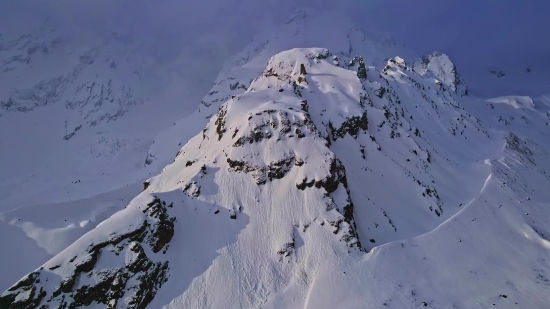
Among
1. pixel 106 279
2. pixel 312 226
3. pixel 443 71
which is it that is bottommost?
pixel 443 71

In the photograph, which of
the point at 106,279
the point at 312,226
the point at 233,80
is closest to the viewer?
the point at 106,279

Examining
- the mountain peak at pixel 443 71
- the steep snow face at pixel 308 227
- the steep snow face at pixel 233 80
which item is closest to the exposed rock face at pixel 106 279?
the steep snow face at pixel 308 227

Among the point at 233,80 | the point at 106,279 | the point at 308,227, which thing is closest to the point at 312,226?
the point at 308,227

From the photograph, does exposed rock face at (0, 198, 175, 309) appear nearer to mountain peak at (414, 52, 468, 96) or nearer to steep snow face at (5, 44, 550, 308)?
steep snow face at (5, 44, 550, 308)

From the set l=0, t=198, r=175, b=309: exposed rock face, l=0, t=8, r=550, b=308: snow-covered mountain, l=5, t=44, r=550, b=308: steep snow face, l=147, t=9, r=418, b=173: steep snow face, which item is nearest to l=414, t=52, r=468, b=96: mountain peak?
l=147, t=9, r=418, b=173: steep snow face

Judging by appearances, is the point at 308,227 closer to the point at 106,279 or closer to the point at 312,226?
the point at 312,226

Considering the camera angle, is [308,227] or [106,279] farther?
[308,227]

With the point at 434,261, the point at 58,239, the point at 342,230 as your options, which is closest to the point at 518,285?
the point at 434,261
